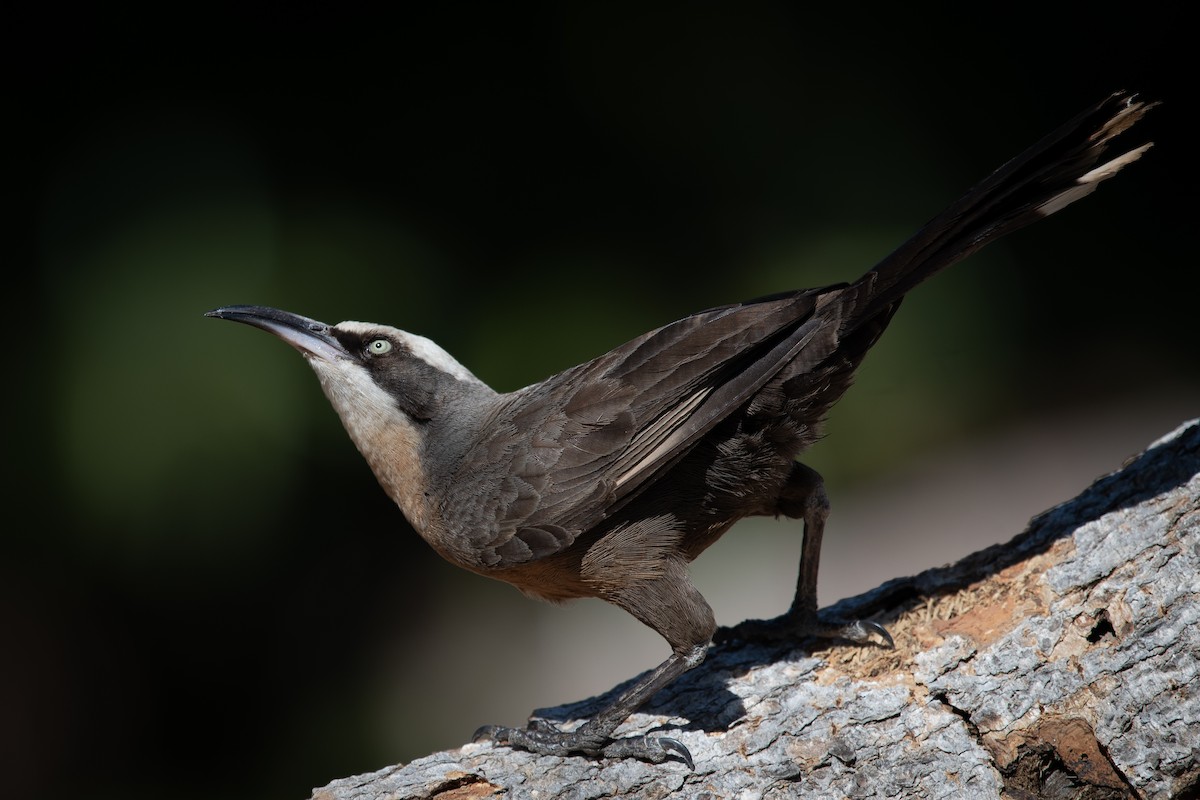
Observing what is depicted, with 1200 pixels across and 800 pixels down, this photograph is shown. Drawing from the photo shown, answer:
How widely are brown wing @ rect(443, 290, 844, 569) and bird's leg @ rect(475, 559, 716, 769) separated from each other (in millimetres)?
309

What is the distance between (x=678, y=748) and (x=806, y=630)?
80 centimetres

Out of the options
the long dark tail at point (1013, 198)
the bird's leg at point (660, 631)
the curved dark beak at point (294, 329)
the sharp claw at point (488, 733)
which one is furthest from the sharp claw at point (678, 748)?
the curved dark beak at point (294, 329)

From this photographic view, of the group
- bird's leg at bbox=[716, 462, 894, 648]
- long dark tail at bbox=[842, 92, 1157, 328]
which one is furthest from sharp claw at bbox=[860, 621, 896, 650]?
long dark tail at bbox=[842, 92, 1157, 328]

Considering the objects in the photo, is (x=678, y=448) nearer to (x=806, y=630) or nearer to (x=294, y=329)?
(x=806, y=630)

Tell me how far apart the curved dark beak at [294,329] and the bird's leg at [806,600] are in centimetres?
195

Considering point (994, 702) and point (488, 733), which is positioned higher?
point (488, 733)

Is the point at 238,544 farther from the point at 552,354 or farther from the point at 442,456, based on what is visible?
the point at 442,456


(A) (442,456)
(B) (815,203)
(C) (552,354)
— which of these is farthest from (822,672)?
(B) (815,203)

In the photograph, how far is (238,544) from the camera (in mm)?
7082

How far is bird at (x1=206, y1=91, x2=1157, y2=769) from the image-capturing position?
142 inches

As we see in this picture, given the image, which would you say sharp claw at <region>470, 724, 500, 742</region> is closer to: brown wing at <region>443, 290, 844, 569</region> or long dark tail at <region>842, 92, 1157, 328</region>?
brown wing at <region>443, 290, 844, 569</region>

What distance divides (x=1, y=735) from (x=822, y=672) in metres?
6.11

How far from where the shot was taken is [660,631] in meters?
3.83

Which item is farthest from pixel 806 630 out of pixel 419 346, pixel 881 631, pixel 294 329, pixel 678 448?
pixel 294 329
